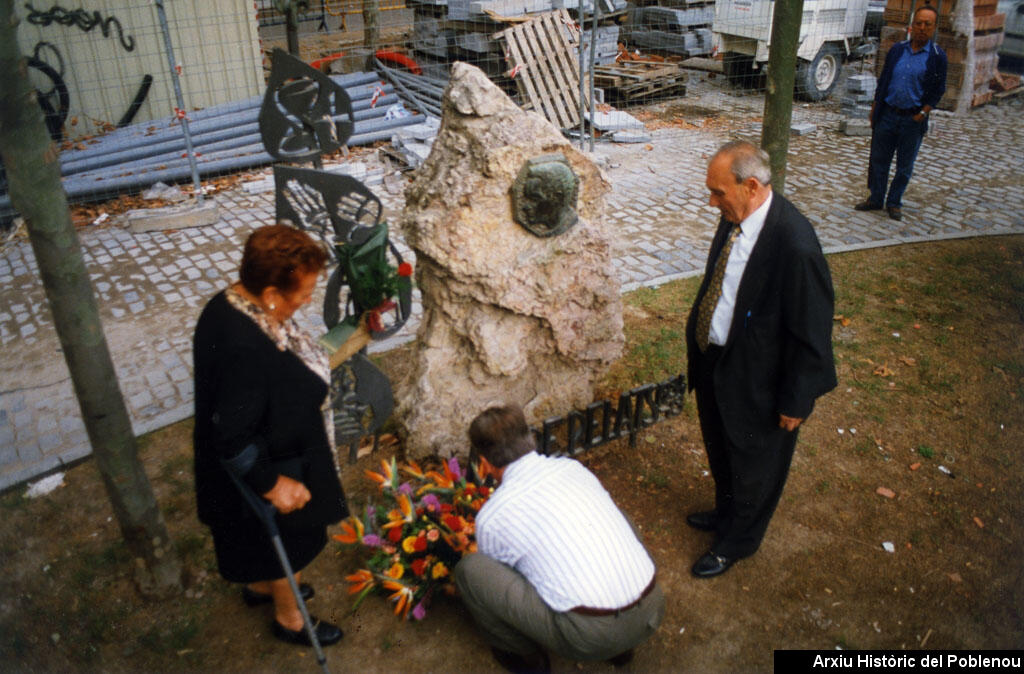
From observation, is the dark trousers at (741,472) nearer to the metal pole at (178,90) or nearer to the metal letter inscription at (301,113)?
the metal letter inscription at (301,113)

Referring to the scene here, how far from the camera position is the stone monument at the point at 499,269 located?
3.93m

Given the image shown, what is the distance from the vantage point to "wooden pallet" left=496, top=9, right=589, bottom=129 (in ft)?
35.7

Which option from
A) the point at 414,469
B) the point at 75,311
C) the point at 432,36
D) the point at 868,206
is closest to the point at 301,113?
the point at 75,311

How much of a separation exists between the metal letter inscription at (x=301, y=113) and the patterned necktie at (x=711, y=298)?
2030 mm

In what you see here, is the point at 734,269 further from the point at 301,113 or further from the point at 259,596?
the point at 259,596

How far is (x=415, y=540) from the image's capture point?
352cm

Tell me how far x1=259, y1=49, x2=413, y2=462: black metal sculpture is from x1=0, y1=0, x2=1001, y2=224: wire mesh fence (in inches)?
142

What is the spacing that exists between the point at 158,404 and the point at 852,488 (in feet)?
14.4

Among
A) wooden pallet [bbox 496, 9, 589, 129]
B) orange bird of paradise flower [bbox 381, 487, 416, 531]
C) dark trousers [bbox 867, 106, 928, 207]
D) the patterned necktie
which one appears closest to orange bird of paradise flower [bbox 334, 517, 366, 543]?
orange bird of paradise flower [bbox 381, 487, 416, 531]


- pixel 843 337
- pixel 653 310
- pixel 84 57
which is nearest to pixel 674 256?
pixel 653 310

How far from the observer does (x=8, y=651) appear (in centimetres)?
332

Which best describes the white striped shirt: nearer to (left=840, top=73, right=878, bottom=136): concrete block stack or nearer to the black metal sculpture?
the black metal sculpture

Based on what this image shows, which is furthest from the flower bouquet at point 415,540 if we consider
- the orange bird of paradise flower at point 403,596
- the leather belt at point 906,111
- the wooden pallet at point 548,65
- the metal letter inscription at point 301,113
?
the wooden pallet at point 548,65

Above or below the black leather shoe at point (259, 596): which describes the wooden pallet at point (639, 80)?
above
